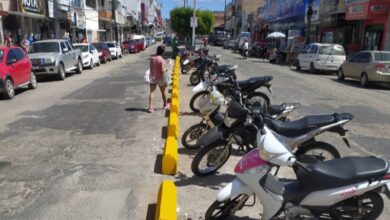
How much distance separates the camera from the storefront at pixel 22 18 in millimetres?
25109

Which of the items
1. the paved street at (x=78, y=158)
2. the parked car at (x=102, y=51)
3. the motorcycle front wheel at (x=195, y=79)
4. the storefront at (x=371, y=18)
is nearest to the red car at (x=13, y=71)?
the paved street at (x=78, y=158)

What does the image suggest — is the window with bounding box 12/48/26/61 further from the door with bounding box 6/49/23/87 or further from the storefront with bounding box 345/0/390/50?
the storefront with bounding box 345/0/390/50

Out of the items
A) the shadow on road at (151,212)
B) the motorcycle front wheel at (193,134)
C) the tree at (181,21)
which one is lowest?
the shadow on road at (151,212)

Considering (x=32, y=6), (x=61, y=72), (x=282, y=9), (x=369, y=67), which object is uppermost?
(x=282, y=9)

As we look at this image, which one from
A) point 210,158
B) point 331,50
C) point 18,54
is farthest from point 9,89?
point 331,50

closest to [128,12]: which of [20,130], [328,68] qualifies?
[328,68]

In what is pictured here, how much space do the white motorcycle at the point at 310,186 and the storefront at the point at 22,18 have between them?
2282cm

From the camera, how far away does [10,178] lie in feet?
21.1

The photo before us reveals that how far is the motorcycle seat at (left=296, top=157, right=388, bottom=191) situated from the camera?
4.09 m

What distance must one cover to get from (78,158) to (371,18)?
24.1 m

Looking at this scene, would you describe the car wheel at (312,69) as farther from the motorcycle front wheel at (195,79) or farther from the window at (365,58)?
the motorcycle front wheel at (195,79)

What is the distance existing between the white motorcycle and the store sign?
24.8 meters

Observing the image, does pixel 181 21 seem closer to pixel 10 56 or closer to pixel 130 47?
pixel 130 47

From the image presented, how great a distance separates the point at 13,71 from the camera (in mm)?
14742
